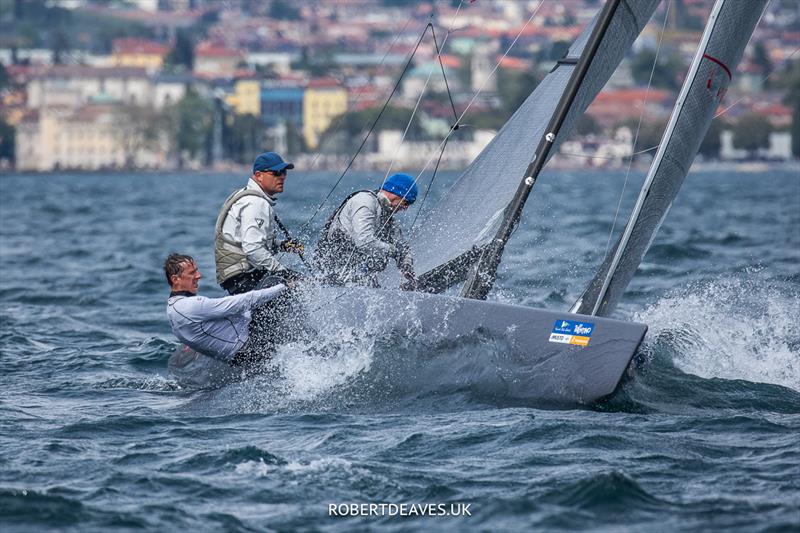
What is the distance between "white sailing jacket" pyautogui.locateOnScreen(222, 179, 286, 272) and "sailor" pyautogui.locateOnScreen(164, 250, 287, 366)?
0.63 feet

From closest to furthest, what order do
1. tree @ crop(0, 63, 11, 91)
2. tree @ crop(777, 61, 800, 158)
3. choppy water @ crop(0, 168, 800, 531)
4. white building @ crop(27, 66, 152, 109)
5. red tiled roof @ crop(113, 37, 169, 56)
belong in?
choppy water @ crop(0, 168, 800, 531)
tree @ crop(777, 61, 800, 158)
white building @ crop(27, 66, 152, 109)
tree @ crop(0, 63, 11, 91)
red tiled roof @ crop(113, 37, 169, 56)

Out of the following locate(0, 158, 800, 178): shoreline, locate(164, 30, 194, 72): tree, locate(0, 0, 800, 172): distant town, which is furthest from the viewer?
locate(164, 30, 194, 72): tree

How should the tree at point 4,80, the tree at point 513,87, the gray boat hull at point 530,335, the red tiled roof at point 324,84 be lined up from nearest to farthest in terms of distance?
the gray boat hull at point 530,335 < the tree at point 513,87 < the red tiled roof at point 324,84 < the tree at point 4,80

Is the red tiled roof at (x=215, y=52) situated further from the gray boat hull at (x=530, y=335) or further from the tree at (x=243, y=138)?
the gray boat hull at (x=530, y=335)

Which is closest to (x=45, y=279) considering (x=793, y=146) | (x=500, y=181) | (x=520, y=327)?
(x=500, y=181)

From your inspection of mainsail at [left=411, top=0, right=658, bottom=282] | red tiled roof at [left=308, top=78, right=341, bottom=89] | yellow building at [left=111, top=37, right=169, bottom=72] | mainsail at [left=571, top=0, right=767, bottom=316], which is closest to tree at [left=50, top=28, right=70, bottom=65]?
yellow building at [left=111, top=37, right=169, bottom=72]

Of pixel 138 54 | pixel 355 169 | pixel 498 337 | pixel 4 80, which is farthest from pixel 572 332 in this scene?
pixel 138 54

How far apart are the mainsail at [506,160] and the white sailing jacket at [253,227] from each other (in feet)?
3.62

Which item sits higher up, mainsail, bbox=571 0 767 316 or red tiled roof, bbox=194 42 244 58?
red tiled roof, bbox=194 42 244 58

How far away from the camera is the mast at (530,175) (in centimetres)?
867

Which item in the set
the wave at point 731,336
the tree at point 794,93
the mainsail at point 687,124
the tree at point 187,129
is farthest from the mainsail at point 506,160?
the tree at point 187,129

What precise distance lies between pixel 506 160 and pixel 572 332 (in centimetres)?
188

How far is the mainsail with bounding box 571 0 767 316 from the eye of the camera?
840 cm

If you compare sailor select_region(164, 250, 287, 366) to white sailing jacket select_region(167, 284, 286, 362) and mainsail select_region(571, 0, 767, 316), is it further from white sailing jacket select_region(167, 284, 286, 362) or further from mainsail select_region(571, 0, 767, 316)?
mainsail select_region(571, 0, 767, 316)
